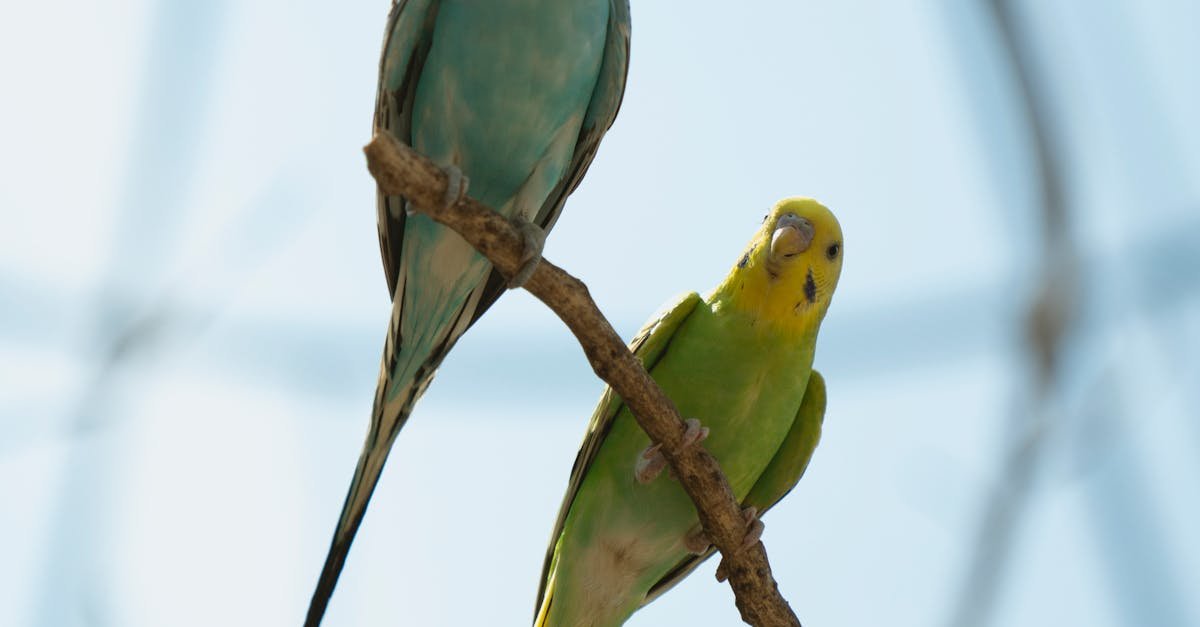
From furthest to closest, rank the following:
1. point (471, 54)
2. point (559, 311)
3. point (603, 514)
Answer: point (603, 514), point (471, 54), point (559, 311)

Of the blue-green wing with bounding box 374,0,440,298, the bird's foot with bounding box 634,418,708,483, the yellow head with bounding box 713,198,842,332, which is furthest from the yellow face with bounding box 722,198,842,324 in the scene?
the blue-green wing with bounding box 374,0,440,298

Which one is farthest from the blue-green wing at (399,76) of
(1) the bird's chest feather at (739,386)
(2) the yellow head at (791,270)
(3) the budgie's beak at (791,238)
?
(3) the budgie's beak at (791,238)

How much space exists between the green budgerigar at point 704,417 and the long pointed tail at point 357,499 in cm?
93

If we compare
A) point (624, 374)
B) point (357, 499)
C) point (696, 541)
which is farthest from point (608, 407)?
point (357, 499)

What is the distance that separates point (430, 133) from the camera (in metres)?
5.27

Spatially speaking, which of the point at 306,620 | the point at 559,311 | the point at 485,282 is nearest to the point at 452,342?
the point at 485,282

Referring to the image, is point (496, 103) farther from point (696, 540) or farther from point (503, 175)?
point (696, 540)

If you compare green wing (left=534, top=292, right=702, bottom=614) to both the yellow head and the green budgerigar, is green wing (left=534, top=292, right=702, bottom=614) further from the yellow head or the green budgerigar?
the yellow head

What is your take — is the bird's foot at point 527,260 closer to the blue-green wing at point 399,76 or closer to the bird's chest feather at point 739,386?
the blue-green wing at point 399,76

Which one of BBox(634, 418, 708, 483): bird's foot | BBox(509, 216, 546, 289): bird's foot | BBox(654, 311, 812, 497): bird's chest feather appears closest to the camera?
BBox(509, 216, 546, 289): bird's foot

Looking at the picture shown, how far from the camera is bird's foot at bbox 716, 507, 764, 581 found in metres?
4.90

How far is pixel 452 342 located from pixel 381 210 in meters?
0.69

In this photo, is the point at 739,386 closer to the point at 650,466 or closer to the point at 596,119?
the point at 650,466

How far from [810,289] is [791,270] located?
0.13 m
